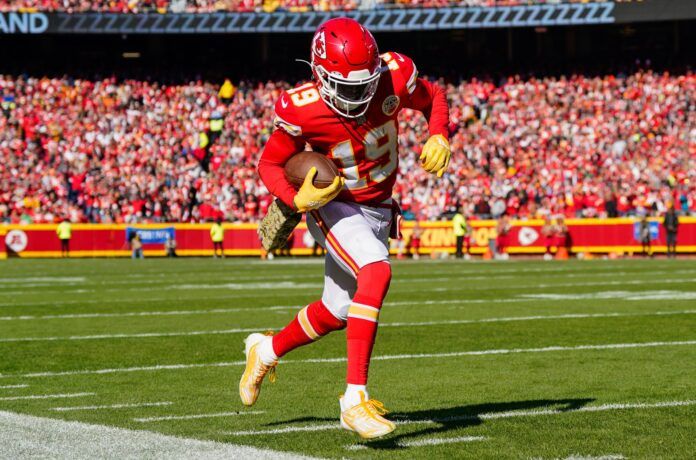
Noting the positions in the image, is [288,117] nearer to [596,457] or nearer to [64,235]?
[596,457]

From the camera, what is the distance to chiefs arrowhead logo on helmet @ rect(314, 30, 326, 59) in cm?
544

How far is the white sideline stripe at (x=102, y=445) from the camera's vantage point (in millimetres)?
4668

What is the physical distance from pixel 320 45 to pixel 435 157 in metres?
0.73

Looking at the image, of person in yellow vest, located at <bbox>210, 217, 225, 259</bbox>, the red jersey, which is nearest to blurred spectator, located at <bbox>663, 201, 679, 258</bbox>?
person in yellow vest, located at <bbox>210, 217, 225, 259</bbox>

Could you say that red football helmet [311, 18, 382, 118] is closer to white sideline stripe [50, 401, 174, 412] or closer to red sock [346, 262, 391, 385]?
red sock [346, 262, 391, 385]

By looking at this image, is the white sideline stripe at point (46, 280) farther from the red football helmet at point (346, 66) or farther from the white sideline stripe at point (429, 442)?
the white sideline stripe at point (429, 442)

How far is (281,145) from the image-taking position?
5.68 m

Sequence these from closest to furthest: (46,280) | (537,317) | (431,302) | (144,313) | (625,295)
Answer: (537,317) → (144,313) → (431,302) → (625,295) → (46,280)

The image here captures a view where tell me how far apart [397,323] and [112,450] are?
6.79m

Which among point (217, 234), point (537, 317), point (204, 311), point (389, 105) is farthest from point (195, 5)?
point (389, 105)

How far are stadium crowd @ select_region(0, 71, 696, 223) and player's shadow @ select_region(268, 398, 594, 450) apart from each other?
24.3 meters

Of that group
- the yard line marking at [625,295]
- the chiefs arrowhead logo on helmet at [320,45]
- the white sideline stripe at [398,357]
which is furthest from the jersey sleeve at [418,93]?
the yard line marking at [625,295]

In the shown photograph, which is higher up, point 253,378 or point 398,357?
point 253,378

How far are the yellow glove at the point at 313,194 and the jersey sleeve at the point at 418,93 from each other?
0.67 m
